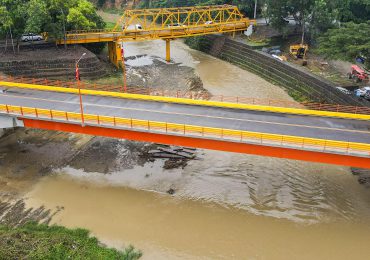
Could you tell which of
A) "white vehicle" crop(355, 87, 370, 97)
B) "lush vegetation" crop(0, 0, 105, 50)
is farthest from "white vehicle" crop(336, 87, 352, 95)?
"lush vegetation" crop(0, 0, 105, 50)

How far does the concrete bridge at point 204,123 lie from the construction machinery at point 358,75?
56.7ft

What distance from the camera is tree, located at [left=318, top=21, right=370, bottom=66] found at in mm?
35125

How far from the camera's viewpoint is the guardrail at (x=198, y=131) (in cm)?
2458

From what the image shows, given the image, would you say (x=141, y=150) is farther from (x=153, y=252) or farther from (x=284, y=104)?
(x=284, y=104)

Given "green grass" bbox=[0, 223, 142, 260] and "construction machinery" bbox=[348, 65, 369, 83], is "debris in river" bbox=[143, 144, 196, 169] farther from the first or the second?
"construction machinery" bbox=[348, 65, 369, 83]

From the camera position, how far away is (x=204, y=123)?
2878 centimetres

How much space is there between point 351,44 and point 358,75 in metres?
10.4

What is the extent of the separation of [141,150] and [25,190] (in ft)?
34.3

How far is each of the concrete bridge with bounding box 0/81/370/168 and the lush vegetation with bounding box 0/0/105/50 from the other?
17.4m

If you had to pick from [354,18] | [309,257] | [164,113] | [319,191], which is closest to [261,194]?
[319,191]

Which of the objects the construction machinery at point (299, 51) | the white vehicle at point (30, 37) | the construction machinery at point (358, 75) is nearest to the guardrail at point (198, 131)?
the construction machinery at point (358, 75)

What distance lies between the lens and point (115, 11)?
109875 millimetres

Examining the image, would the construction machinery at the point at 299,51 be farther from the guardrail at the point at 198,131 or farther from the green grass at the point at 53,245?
the green grass at the point at 53,245

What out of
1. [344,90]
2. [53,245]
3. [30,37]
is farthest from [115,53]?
[53,245]
